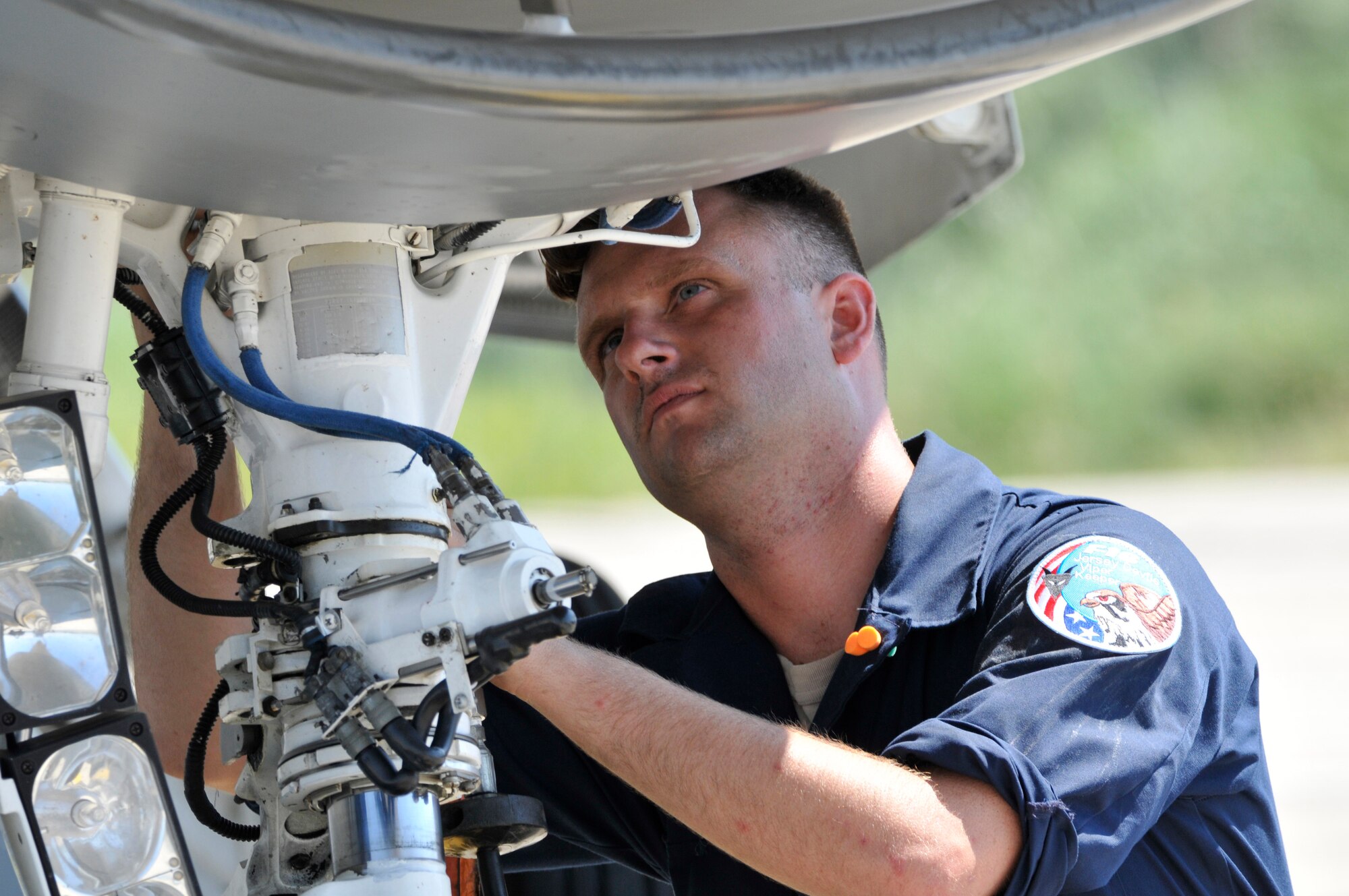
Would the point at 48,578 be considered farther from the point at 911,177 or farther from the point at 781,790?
the point at 911,177

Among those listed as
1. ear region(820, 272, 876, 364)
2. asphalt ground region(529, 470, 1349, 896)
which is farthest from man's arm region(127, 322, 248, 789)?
asphalt ground region(529, 470, 1349, 896)

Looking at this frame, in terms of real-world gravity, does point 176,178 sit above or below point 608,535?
above

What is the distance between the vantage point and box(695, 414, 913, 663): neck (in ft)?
5.63

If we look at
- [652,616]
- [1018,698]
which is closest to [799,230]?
[652,616]

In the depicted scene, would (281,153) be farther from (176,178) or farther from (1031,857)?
(1031,857)

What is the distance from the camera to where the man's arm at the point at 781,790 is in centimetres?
126

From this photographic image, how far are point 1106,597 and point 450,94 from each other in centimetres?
80

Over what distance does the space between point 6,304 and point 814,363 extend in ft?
2.77

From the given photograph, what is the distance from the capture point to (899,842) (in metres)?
1.26

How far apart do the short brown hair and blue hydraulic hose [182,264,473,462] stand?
611 mm

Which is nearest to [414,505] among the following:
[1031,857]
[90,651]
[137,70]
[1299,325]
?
[90,651]

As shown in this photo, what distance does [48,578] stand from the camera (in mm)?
1003

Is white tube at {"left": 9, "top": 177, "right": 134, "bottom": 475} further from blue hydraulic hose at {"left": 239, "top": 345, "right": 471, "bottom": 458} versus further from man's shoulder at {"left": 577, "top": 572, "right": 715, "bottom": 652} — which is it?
man's shoulder at {"left": 577, "top": 572, "right": 715, "bottom": 652}

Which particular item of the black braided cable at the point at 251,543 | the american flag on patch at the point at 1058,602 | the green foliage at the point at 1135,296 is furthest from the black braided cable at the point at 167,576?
the green foliage at the point at 1135,296
